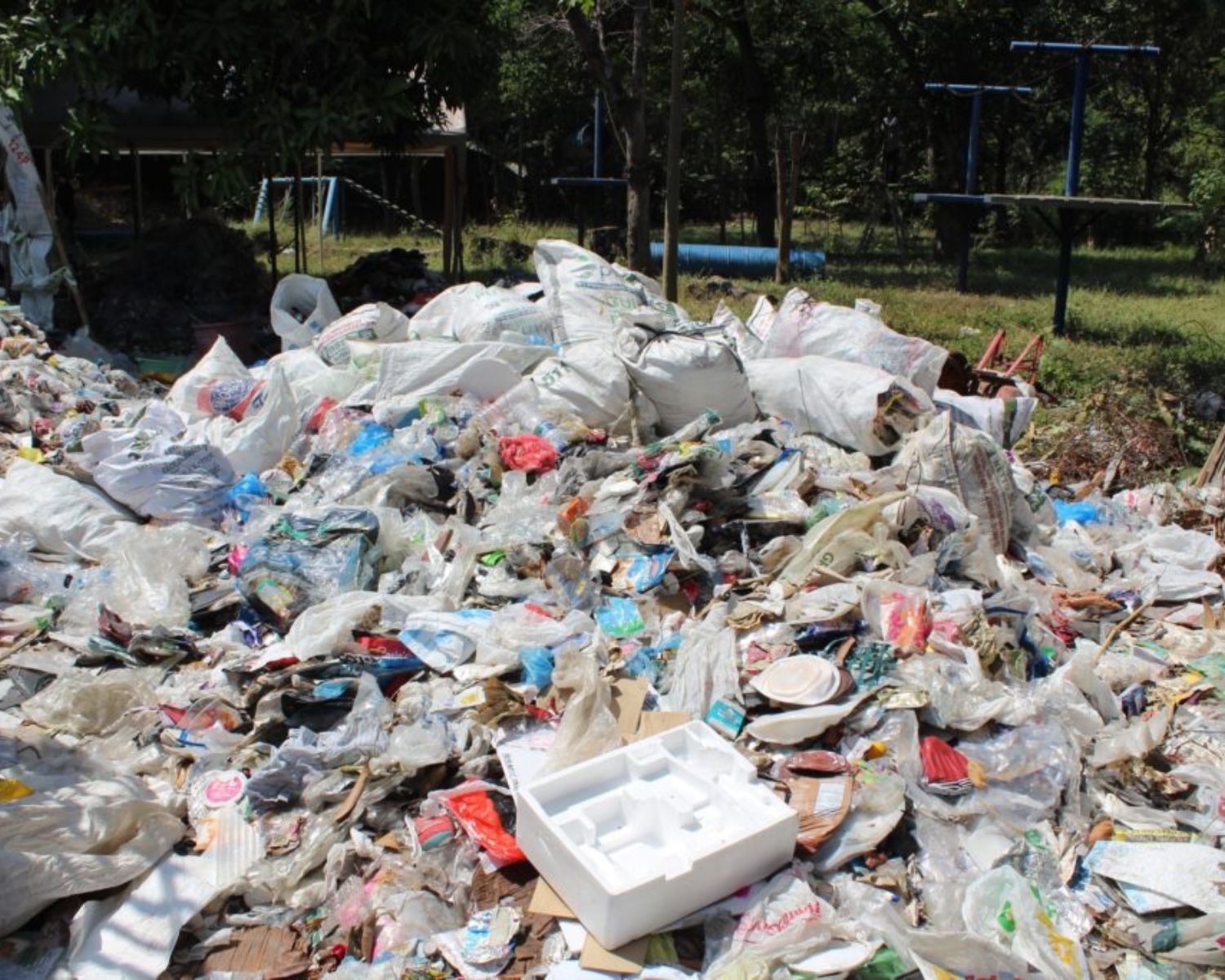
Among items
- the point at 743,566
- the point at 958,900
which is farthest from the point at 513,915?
the point at 743,566

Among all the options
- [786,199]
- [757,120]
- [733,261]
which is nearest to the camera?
[786,199]

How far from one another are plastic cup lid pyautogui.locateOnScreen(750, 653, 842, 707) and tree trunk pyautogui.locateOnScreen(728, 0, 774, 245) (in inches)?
470

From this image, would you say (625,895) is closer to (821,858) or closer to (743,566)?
(821,858)

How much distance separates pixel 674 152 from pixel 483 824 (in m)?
5.37

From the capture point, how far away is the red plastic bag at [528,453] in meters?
4.46

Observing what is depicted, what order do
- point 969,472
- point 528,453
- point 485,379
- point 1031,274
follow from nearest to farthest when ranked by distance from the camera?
point 969,472, point 528,453, point 485,379, point 1031,274

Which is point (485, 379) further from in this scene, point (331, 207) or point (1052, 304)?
point (331, 207)

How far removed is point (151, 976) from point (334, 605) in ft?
4.43

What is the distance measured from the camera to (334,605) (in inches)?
138

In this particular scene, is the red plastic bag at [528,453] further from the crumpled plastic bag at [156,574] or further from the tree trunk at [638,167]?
the tree trunk at [638,167]

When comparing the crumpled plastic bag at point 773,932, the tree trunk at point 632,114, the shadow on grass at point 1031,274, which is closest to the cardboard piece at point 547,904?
the crumpled plastic bag at point 773,932

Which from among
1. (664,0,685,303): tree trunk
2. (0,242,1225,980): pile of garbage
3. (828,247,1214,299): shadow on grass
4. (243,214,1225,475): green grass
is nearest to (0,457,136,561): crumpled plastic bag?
(0,242,1225,980): pile of garbage

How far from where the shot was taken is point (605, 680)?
305 cm

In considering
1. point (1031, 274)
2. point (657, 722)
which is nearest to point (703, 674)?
point (657, 722)
